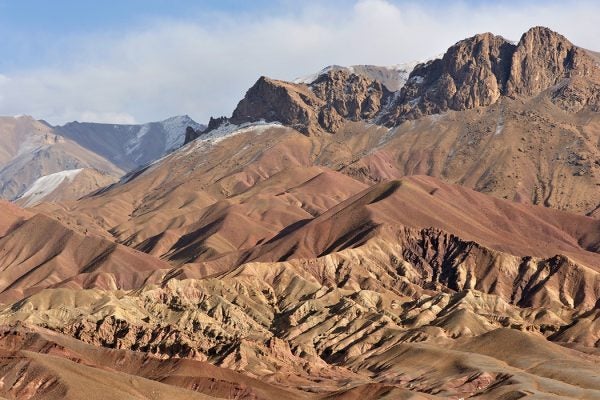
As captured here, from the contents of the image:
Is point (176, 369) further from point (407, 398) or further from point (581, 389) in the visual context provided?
point (581, 389)

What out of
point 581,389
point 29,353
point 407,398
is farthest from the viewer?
point 581,389

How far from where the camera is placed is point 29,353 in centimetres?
16625

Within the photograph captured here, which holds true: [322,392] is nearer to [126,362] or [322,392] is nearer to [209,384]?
[209,384]

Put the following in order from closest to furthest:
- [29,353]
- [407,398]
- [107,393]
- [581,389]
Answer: [107,393]
[29,353]
[407,398]
[581,389]

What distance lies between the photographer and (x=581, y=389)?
196 m

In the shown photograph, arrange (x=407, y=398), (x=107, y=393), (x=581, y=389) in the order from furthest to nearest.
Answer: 1. (x=581, y=389)
2. (x=407, y=398)
3. (x=107, y=393)

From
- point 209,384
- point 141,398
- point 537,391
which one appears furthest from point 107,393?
point 537,391

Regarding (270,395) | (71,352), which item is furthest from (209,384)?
(71,352)

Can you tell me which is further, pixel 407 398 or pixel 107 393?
pixel 407 398

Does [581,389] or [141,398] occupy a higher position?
[141,398]

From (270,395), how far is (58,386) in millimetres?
44219

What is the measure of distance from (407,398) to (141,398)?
168 ft

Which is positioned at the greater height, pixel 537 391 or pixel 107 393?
pixel 107 393

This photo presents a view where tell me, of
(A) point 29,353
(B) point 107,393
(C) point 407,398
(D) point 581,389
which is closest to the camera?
(B) point 107,393
